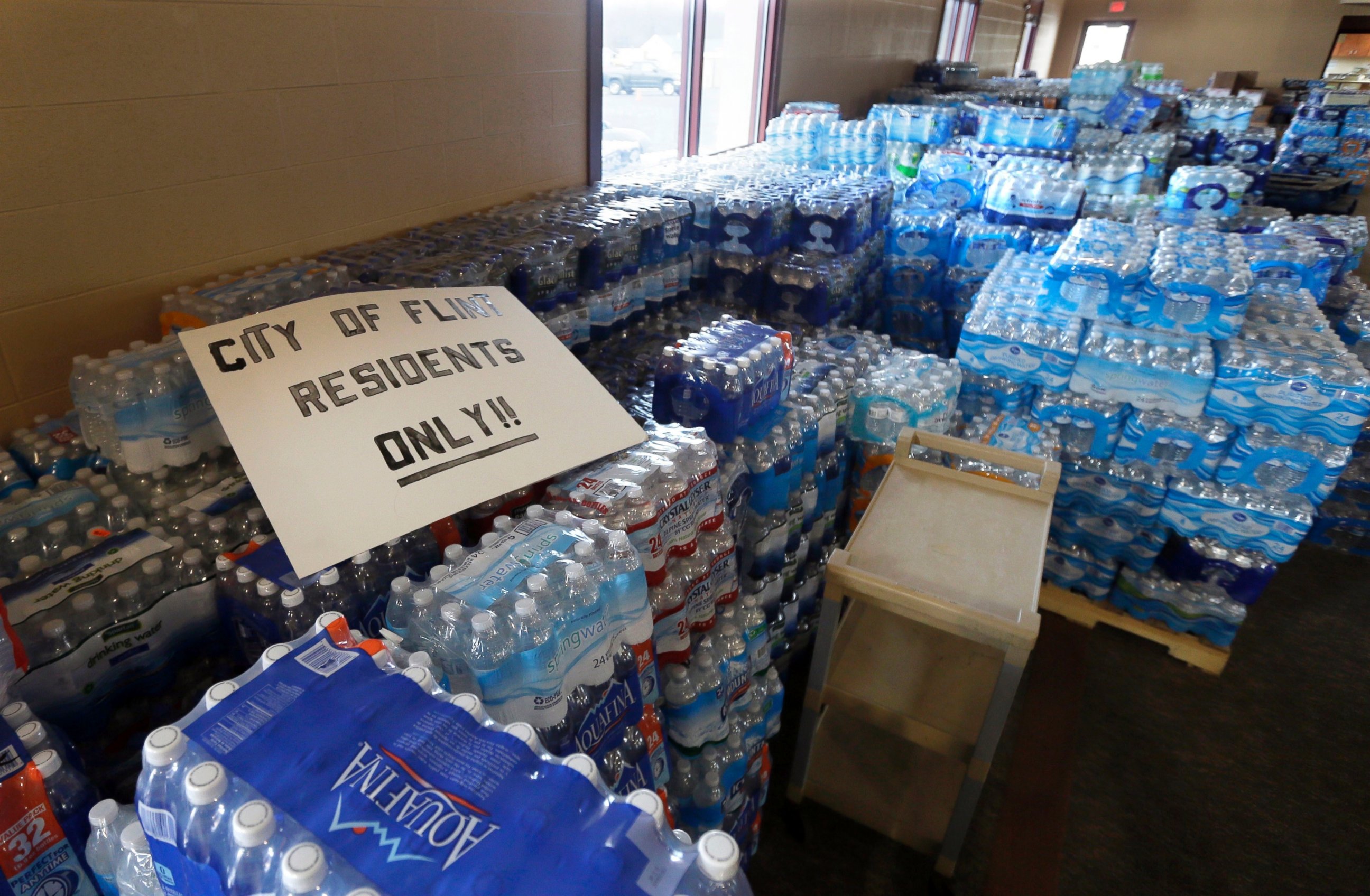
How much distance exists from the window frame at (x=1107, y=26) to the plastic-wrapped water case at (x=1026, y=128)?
1281 cm

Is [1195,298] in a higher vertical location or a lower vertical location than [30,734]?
higher

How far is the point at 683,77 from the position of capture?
16.9 ft

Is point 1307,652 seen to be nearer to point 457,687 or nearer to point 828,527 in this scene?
point 828,527

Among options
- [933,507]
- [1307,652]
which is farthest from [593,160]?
[1307,652]

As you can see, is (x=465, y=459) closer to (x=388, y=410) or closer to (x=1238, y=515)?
(x=388, y=410)

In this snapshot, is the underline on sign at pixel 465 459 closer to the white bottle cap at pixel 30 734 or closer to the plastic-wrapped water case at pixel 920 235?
the white bottle cap at pixel 30 734

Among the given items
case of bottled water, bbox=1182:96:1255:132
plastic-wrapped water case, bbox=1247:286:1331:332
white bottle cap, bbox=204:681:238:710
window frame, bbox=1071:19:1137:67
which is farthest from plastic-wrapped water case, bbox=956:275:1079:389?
window frame, bbox=1071:19:1137:67

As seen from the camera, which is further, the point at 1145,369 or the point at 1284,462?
the point at 1145,369

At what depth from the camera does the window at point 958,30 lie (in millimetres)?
9664

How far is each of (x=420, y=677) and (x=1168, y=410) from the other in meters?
2.86

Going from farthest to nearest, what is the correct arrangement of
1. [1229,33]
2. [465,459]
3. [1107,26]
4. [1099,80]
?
1. [1107,26]
2. [1229,33]
3. [1099,80]
4. [465,459]

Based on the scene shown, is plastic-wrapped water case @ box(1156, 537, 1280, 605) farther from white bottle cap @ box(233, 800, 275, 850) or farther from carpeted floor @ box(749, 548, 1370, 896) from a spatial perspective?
white bottle cap @ box(233, 800, 275, 850)

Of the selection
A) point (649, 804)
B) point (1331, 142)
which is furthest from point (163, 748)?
point (1331, 142)

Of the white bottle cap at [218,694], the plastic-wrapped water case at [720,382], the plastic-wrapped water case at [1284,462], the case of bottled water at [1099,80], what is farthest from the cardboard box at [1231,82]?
the white bottle cap at [218,694]
